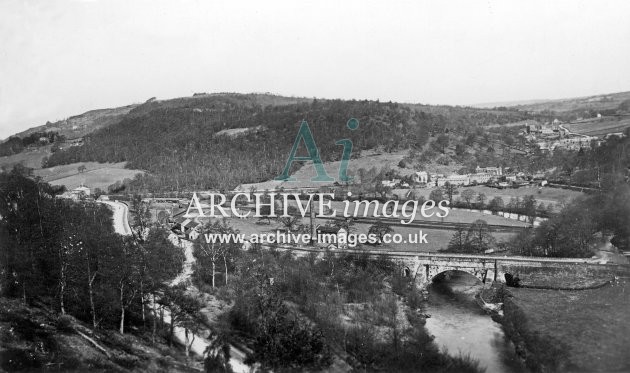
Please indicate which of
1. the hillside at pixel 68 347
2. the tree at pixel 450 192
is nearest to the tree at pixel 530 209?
the tree at pixel 450 192

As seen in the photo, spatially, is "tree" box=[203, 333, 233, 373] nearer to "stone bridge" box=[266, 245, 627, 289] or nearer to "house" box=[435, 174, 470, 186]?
"stone bridge" box=[266, 245, 627, 289]

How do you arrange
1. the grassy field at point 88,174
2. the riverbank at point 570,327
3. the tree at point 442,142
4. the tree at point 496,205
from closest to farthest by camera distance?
the riverbank at point 570,327, the tree at point 496,205, the grassy field at point 88,174, the tree at point 442,142

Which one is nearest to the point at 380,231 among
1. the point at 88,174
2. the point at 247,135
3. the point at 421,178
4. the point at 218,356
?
the point at 218,356

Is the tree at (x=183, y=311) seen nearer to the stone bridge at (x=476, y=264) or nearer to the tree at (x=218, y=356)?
the tree at (x=218, y=356)

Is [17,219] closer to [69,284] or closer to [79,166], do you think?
[69,284]

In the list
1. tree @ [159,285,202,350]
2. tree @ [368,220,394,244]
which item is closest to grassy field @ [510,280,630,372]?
tree @ [368,220,394,244]
